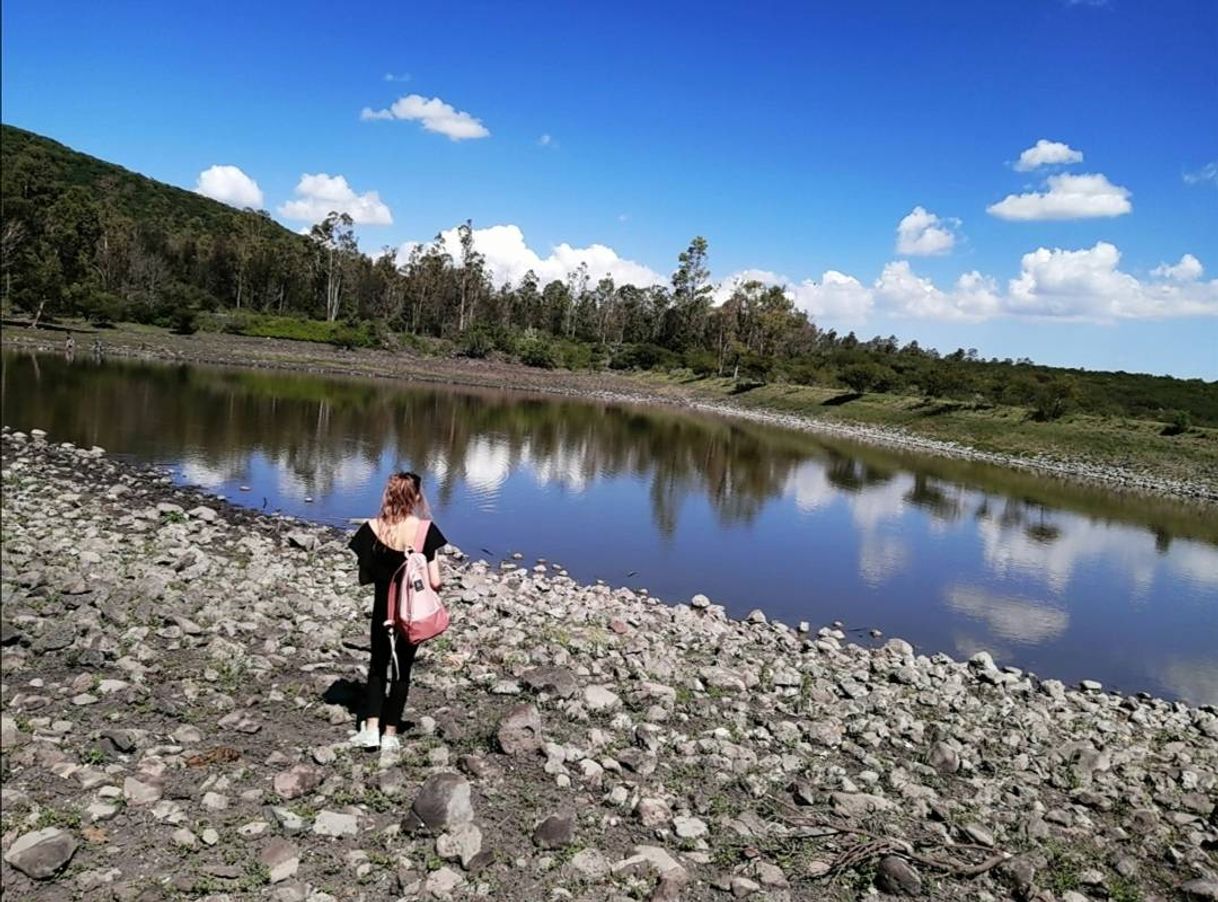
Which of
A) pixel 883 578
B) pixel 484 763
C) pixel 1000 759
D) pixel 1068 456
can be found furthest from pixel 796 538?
pixel 1068 456

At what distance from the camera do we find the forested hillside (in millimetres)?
73188

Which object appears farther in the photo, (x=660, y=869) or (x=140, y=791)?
(x=660, y=869)

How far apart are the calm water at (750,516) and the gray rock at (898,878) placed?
6084 mm

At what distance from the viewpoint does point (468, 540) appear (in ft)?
59.8

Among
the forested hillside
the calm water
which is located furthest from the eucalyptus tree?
the calm water

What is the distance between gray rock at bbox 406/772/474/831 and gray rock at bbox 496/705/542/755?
1.08 metres

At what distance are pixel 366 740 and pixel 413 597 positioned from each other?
123 cm

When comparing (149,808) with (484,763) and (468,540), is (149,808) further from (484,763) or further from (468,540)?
(468,540)

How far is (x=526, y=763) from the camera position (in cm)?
673

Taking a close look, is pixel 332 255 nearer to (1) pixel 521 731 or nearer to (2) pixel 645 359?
(2) pixel 645 359

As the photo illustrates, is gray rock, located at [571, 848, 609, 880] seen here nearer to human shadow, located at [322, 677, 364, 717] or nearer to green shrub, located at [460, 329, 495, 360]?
human shadow, located at [322, 677, 364, 717]

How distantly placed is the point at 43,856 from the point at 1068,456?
6029 centimetres

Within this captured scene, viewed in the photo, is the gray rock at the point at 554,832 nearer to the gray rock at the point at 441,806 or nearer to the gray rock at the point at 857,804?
the gray rock at the point at 441,806

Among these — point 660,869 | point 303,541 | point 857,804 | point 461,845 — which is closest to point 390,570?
point 461,845
